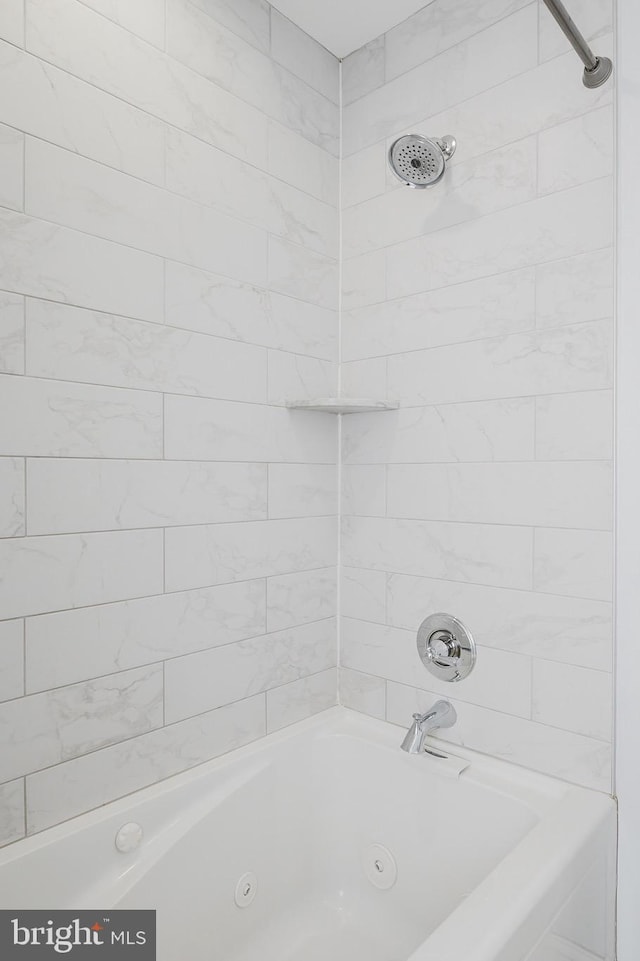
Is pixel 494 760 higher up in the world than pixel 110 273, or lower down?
lower down

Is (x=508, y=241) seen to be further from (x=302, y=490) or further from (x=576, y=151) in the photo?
(x=302, y=490)

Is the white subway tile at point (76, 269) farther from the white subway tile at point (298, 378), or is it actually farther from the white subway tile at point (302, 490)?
the white subway tile at point (302, 490)

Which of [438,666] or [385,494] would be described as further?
[385,494]

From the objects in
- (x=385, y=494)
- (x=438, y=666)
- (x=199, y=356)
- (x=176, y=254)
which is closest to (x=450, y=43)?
(x=176, y=254)

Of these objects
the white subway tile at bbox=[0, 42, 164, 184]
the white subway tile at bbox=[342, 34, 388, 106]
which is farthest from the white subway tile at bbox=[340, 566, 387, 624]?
the white subway tile at bbox=[342, 34, 388, 106]

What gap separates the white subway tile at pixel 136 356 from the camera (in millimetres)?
1267

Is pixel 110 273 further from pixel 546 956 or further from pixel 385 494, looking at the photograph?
pixel 546 956

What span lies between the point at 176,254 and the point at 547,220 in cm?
92

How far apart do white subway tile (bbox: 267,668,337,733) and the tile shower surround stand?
0.01 metres

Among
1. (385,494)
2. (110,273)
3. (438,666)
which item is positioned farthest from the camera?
(385,494)

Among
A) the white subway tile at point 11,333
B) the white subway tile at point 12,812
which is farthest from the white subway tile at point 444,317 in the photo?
the white subway tile at point 12,812

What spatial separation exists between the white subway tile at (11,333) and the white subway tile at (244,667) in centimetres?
77

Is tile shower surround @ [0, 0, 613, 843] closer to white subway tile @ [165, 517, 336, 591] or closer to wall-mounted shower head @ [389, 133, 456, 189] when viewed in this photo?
white subway tile @ [165, 517, 336, 591]

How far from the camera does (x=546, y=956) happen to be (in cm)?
114
